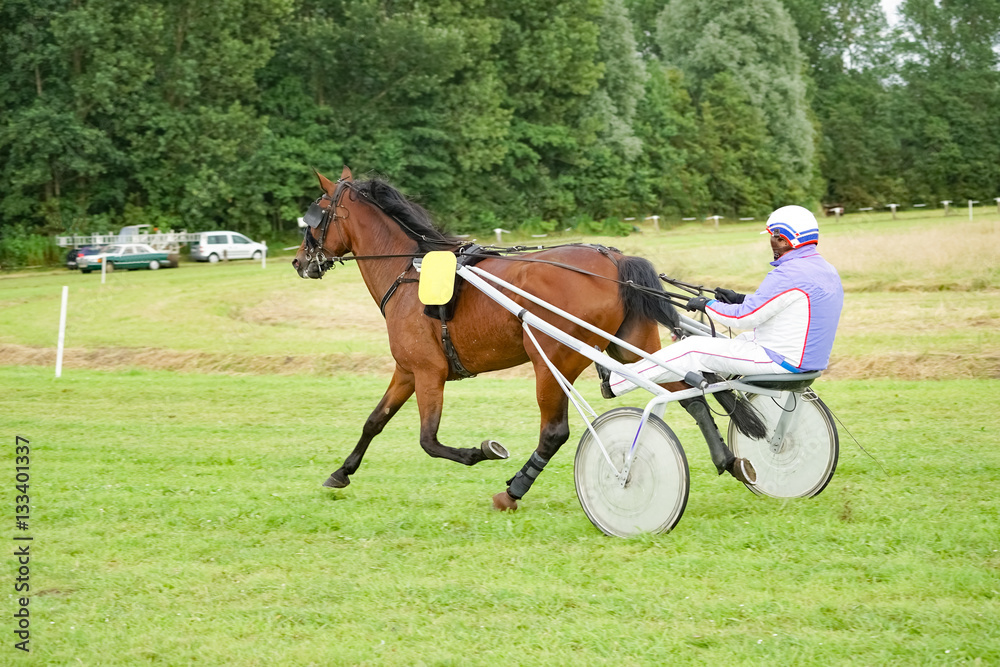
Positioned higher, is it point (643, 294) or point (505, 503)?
point (643, 294)

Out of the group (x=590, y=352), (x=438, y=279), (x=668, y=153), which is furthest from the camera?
(x=668, y=153)

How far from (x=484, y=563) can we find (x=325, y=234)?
11.8ft

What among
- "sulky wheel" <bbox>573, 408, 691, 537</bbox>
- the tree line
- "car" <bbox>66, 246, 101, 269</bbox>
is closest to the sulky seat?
"sulky wheel" <bbox>573, 408, 691, 537</bbox>

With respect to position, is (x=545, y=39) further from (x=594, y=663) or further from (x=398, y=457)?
(x=594, y=663)

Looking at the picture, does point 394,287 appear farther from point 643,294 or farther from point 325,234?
point 643,294

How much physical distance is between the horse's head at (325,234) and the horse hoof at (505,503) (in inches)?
101

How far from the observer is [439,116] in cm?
4538

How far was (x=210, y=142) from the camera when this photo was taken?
40.2m

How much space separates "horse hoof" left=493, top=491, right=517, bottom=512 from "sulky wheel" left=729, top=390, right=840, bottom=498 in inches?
60.4

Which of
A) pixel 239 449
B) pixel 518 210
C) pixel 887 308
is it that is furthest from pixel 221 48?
pixel 239 449

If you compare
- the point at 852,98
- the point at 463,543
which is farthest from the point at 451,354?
the point at 852,98

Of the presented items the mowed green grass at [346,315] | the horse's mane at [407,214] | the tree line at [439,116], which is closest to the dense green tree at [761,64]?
the tree line at [439,116]

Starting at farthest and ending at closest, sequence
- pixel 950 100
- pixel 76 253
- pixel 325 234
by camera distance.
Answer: pixel 950 100, pixel 76 253, pixel 325 234

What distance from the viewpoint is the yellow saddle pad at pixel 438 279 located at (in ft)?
22.8
